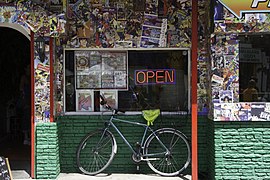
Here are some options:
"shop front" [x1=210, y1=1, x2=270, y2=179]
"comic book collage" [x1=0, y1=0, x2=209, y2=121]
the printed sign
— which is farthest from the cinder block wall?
the printed sign

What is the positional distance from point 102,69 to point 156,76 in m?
1.00

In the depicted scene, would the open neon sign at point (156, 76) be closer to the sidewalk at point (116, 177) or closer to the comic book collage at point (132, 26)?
the comic book collage at point (132, 26)

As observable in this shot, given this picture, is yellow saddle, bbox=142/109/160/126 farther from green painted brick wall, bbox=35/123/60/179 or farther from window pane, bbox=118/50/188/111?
green painted brick wall, bbox=35/123/60/179

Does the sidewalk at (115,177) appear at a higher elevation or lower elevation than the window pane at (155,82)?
lower

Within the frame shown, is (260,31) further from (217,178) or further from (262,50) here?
(217,178)

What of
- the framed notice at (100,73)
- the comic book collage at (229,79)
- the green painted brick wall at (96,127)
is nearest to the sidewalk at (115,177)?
the green painted brick wall at (96,127)

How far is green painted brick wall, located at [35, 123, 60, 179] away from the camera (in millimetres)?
6676

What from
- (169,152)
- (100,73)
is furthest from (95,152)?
(100,73)

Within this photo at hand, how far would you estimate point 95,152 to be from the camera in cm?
721

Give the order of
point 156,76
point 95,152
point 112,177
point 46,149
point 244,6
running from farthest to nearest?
point 156,76 → point 95,152 → point 112,177 → point 46,149 → point 244,6

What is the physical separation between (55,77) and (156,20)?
2.02 m

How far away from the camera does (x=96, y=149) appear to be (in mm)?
7203

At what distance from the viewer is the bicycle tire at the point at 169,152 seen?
7133mm

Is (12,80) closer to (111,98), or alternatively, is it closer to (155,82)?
(111,98)
